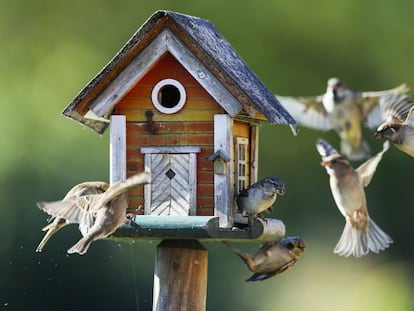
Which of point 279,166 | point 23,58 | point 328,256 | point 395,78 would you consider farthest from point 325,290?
point 23,58

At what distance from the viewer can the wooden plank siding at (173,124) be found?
42.7ft

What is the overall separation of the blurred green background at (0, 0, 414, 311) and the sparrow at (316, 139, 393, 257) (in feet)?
22.7

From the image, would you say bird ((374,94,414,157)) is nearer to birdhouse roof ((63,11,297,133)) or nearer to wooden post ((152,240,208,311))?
birdhouse roof ((63,11,297,133))

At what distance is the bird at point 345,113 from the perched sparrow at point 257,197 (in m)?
3.74

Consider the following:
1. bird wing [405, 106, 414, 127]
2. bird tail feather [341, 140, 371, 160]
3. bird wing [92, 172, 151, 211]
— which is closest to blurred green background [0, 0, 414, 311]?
bird tail feather [341, 140, 371, 160]

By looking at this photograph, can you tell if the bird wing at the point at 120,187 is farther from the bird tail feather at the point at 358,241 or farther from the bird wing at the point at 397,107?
the bird wing at the point at 397,107

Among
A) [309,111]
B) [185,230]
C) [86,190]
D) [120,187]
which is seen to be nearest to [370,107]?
[309,111]

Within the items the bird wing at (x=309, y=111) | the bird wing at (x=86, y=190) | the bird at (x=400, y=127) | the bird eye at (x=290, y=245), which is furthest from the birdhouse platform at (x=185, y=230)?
the bird wing at (x=309, y=111)

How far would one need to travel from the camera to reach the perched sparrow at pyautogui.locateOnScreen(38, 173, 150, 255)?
1253 cm

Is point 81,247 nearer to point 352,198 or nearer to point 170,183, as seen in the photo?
point 170,183

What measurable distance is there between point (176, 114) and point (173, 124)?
8 cm

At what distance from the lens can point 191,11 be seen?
25000 mm

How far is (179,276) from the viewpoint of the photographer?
12953mm

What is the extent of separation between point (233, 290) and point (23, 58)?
497 centimetres
